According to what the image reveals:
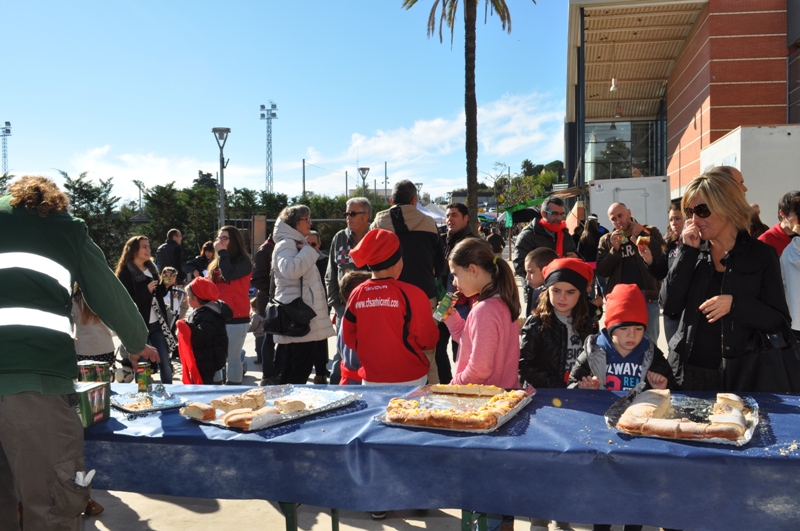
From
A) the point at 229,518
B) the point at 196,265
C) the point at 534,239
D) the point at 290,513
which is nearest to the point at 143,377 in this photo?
the point at 290,513

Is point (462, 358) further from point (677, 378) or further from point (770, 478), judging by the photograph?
point (770, 478)

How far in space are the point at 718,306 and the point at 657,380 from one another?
1.52 ft

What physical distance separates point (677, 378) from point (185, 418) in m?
2.45

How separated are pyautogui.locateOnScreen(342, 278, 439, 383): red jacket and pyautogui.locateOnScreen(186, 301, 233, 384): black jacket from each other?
222 centimetres

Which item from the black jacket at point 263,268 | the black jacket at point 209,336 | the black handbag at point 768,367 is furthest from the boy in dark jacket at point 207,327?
the black handbag at point 768,367

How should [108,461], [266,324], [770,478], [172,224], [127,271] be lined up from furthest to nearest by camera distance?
[172,224] < [127,271] < [266,324] < [108,461] < [770,478]

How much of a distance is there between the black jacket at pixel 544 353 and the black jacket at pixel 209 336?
293 cm

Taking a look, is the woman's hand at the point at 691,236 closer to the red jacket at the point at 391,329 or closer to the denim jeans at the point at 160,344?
the red jacket at the point at 391,329

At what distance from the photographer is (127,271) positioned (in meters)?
6.41

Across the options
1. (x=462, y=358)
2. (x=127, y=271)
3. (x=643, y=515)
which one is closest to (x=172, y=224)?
(x=127, y=271)

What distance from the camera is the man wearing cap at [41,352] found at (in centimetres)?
243

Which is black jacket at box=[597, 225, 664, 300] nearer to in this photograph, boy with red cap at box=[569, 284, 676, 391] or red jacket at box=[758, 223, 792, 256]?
red jacket at box=[758, 223, 792, 256]

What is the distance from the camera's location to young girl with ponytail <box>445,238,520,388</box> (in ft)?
10.8

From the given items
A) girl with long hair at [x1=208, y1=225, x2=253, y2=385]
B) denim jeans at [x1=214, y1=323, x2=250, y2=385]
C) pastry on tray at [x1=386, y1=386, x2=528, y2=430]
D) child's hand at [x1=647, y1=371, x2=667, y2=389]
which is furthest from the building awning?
pastry on tray at [x1=386, y1=386, x2=528, y2=430]
